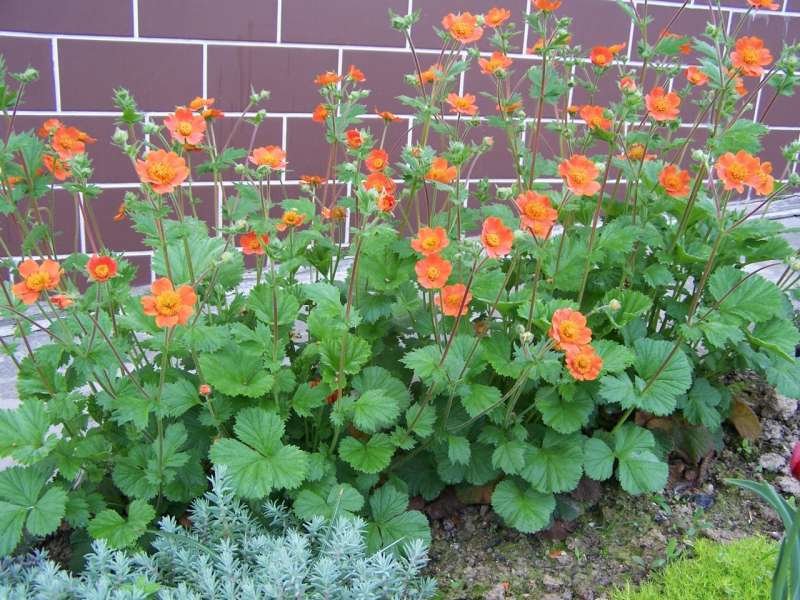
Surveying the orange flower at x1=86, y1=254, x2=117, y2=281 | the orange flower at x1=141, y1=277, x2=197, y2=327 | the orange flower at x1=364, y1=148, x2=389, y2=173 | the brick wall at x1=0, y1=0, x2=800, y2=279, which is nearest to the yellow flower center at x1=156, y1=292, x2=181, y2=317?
the orange flower at x1=141, y1=277, x2=197, y2=327

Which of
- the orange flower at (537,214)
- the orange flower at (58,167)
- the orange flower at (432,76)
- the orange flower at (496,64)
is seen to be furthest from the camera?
the orange flower at (432,76)

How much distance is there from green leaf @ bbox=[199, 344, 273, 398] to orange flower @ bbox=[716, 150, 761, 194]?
1.02 m

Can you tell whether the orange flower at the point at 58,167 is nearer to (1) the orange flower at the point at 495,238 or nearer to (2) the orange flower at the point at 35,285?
(2) the orange flower at the point at 35,285

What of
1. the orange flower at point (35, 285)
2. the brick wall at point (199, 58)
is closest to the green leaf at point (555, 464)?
the orange flower at point (35, 285)

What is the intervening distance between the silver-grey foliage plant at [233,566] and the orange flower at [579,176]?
2.51 feet

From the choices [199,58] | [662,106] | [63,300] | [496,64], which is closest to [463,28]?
[496,64]

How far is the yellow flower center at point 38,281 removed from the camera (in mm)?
1458

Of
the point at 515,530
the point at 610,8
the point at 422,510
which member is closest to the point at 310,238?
the point at 422,510

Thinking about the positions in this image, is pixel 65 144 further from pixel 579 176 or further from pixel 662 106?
pixel 662 106

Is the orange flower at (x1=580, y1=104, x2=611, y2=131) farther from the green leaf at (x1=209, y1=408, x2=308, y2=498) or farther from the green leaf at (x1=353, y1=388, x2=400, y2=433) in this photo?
the green leaf at (x1=209, y1=408, x2=308, y2=498)

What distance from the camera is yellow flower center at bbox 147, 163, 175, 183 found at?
4.66 feet

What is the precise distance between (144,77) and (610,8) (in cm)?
212

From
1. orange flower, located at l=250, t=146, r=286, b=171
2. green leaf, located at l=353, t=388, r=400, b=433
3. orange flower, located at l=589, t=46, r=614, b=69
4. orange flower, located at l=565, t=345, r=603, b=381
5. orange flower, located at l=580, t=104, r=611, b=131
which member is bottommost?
green leaf, located at l=353, t=388, r=400, b=433

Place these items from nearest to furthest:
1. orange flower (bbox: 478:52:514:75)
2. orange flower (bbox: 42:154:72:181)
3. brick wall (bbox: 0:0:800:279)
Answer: orange flower (bbox: 42:154:72:181) → orange flower (bbox: 478:52:514:75) → brick wall (bbox: 0:0:800:279)
